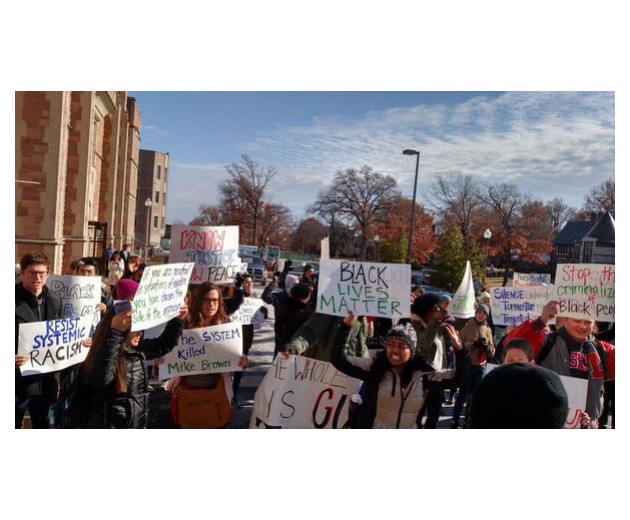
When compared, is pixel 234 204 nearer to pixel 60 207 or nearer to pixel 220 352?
pixel 60 207

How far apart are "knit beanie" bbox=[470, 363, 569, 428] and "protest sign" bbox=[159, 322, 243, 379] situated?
322 centimetres

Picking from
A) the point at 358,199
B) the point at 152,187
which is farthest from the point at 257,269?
the point at 152,187

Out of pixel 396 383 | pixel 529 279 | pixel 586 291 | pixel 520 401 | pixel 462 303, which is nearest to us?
pixel 520 401

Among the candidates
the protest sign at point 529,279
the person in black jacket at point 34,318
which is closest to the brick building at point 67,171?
the person in black jacket at point 34,318

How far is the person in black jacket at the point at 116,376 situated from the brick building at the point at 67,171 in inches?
256

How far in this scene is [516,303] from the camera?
→ 723 cm

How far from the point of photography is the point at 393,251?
29.5 m

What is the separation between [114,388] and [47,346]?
88 centimetres

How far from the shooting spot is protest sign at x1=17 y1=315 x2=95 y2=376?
4480 millimetres

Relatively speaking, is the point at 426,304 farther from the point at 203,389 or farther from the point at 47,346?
the point at 47,346

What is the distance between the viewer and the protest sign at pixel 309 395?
503 cm

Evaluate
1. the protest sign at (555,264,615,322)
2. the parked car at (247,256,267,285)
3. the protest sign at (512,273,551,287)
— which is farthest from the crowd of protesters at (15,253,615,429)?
the parked car at (247,256,267,285)

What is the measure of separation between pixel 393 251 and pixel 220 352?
25.0 meters

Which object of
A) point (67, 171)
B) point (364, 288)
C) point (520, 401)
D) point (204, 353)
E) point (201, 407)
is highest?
point (67, 171)
